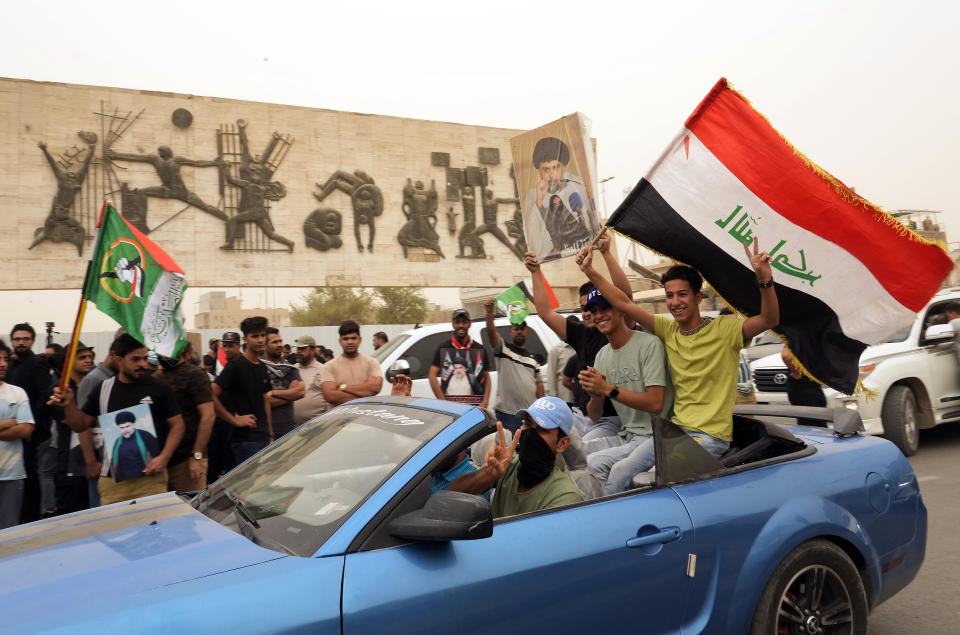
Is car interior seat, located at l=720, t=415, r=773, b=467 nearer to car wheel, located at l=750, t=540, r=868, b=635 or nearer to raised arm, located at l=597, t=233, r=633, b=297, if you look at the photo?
car wheel, located at l=750, t=540, r=868, b=635

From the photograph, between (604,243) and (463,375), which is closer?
(604,243)

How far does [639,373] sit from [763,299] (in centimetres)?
77

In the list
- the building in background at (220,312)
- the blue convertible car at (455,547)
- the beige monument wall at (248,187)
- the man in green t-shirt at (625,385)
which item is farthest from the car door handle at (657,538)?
the building in background at (220,312)

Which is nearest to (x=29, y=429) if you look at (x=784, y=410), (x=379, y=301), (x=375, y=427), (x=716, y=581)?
(x=375, y=427)

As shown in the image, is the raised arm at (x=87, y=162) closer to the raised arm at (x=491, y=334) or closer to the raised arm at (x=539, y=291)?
the raised arm at (x=491, y=334)

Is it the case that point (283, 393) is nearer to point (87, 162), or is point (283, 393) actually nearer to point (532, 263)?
Result: point (532, 263)

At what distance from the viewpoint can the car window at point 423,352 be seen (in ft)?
28.8

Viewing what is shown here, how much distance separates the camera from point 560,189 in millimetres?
5625

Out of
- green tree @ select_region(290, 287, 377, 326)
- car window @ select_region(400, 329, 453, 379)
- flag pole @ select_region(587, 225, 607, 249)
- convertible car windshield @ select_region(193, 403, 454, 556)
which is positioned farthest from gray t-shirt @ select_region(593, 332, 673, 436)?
green tree @ select_region(290, 287, 377, 326)

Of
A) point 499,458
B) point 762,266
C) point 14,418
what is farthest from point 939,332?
point 14,418

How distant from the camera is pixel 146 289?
5219 mm

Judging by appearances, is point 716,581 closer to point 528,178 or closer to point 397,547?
point 397,547

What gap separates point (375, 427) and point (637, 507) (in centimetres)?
113

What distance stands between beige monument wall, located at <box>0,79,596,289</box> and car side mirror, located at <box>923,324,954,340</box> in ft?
61.2
